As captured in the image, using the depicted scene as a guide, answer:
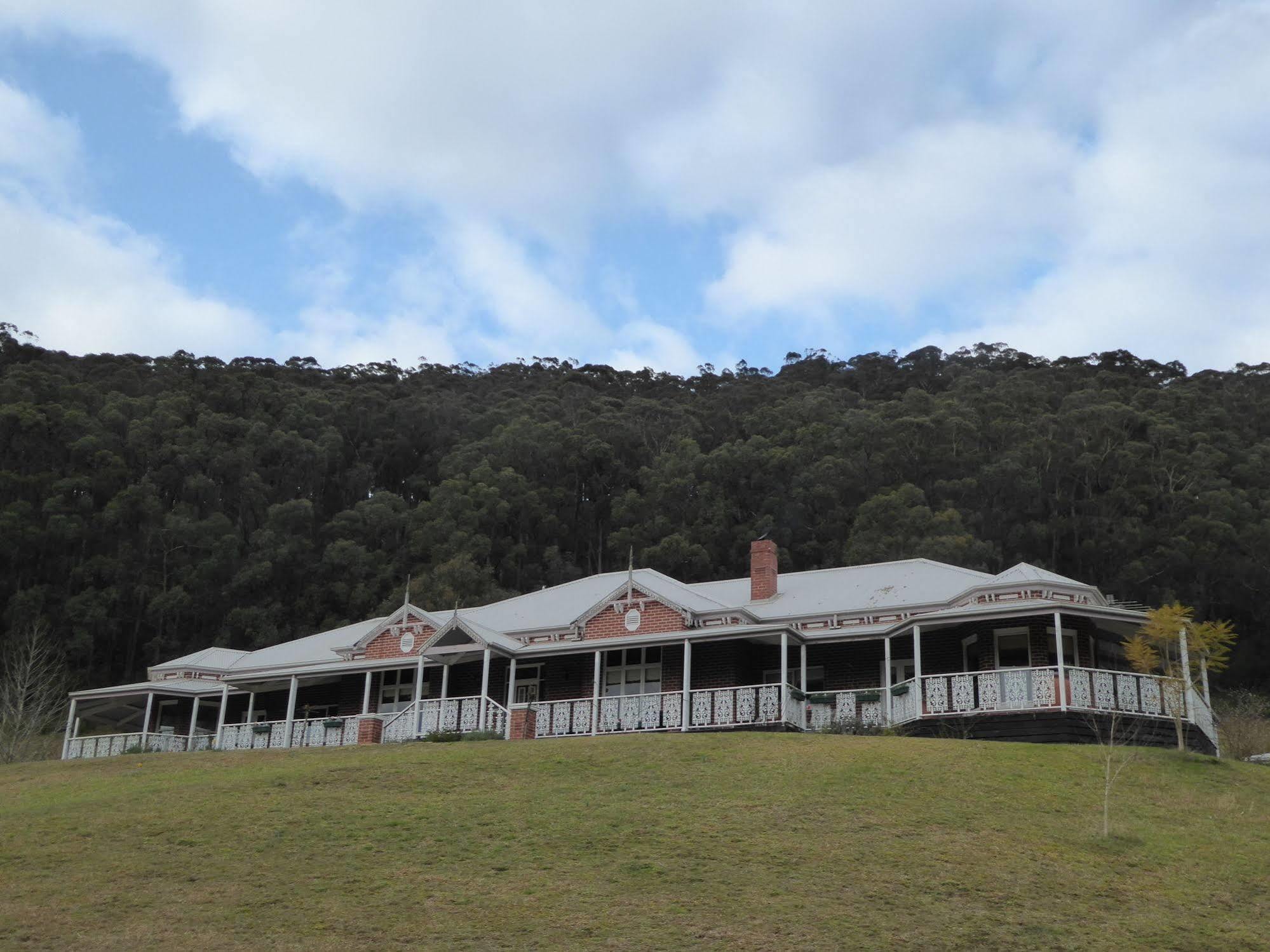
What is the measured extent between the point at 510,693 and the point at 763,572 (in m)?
7.44

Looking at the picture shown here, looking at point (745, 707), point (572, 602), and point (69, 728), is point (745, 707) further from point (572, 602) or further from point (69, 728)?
point (69, 728)

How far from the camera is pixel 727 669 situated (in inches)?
1247

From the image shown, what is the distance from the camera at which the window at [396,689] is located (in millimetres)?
35250

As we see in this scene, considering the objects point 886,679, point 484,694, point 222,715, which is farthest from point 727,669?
point 222,715

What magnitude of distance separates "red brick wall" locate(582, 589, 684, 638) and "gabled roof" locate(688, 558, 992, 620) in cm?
191

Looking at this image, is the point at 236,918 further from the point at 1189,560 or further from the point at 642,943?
the point at 1189,560

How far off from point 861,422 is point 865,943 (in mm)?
54520

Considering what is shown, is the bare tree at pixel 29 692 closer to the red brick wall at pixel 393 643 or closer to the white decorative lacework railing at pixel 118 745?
the white decorative lacework railing at pixel 118 745

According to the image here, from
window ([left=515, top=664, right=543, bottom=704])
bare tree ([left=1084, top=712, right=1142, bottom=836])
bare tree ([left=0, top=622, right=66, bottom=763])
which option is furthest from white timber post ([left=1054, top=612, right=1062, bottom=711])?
bare tree ([left=0, top=622, right=66, bottom=763])

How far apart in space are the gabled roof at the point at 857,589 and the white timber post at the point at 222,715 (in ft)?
42.9

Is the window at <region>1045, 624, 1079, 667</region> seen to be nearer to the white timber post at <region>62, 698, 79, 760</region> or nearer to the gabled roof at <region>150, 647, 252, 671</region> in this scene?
the gabled roof at <region>150, 647, 252, 671</region>

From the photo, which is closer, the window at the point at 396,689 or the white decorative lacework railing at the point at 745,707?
the white decorative lacework railing at the point at 745,707

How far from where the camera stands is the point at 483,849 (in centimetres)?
1839

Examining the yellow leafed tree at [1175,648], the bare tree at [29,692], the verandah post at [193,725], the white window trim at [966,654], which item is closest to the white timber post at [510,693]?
the verandah post at [193,725]
